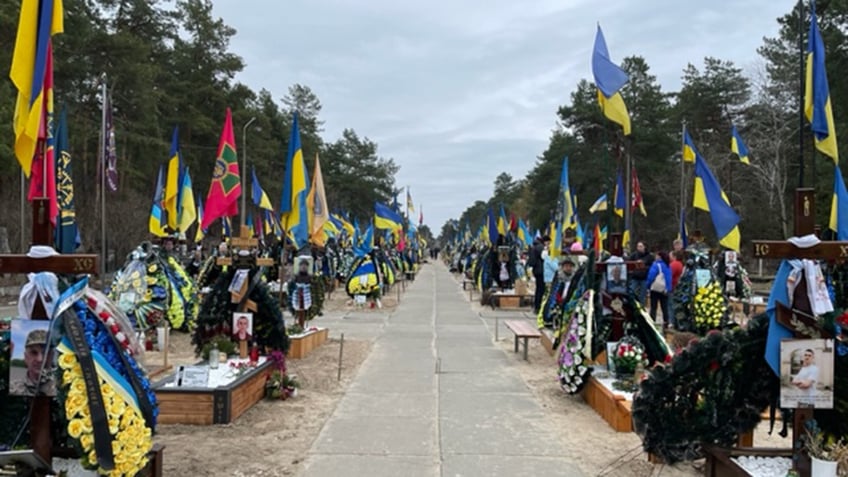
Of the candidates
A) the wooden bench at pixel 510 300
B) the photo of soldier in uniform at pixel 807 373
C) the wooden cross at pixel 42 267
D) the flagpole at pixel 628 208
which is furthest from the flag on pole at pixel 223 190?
the wooden bench at pixel 510 300

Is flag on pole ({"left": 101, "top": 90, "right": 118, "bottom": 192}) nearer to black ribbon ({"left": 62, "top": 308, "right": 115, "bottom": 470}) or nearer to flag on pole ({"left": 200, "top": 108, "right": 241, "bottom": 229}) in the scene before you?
flag on pole ({"left": 200, "top": 108, "right": 241, "bottom": 229})

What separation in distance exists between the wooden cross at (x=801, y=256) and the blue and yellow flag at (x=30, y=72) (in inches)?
198

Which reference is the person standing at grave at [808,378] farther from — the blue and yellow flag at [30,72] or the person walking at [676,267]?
the person walking at [676,267]

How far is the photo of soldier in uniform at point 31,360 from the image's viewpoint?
15.0 feet

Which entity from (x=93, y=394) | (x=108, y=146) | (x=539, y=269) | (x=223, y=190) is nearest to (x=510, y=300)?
(x=539, y=269)

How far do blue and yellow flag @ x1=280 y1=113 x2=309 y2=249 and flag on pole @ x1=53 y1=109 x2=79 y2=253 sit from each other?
13.5 ft

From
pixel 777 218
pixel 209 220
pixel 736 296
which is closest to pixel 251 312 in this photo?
pixel 209 220

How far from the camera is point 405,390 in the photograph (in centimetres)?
909

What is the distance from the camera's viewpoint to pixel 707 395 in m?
5.34

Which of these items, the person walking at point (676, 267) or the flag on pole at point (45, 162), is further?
the person walking at point (676, 267)

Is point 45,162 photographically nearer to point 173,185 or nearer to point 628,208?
point 173,185

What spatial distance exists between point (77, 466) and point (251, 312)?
424 cm

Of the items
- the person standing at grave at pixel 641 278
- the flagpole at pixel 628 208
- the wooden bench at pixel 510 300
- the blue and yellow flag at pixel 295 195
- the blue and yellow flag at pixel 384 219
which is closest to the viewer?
the blue and yellow flag at pixel 295 195

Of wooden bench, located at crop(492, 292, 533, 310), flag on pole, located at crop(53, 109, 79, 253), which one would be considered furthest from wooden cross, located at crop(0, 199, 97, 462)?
wooden bench, located at crop(492, 292, 533, 310)
